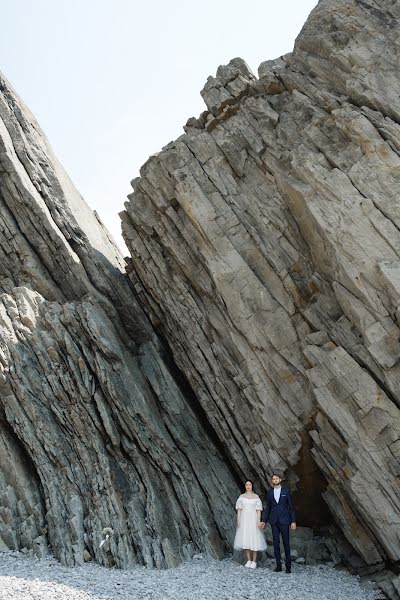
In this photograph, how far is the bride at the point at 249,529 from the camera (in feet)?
71.5

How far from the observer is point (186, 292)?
2928 centimetres

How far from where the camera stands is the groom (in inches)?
837

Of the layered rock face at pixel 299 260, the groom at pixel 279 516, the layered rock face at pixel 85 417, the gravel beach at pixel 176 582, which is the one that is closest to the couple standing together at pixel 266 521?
the groom at pixel 279 516

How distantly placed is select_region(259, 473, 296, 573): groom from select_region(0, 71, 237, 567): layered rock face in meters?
3.28

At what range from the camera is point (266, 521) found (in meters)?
21.9

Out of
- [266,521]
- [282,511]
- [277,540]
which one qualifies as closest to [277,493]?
[282,511]

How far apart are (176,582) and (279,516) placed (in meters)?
4.31

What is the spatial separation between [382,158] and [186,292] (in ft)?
36.8

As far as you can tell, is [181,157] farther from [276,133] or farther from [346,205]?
[346,205]

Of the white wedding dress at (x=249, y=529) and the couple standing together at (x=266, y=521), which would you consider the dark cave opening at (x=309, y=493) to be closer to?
the couple standing together at (x=266, y=521)

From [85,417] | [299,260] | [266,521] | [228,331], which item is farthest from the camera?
[228,331]

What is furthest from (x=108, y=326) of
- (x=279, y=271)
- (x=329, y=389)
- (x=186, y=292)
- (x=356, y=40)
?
(x=356, y=40)

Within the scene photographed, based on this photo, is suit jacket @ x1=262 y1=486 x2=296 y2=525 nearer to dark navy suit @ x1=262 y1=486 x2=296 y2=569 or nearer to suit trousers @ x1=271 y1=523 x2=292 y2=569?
dark navy suit @ x1=262 y1=486 x2=296 y2=569

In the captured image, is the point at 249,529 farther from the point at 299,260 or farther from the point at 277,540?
the point at 299,260
